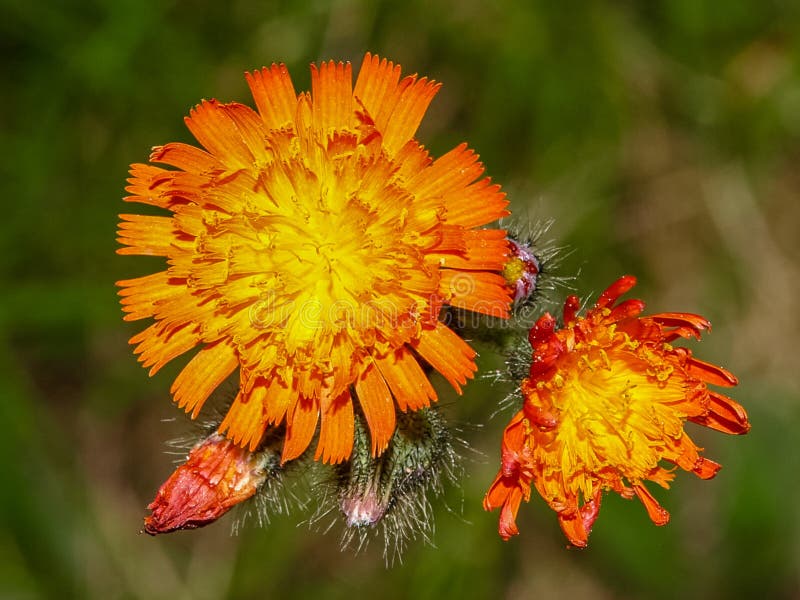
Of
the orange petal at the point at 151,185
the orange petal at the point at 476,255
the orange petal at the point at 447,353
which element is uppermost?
the orange petal at the point at 151,185

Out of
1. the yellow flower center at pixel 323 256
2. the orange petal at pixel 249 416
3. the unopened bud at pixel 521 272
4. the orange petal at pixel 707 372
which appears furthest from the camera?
the unopened bud at pixel 521 272

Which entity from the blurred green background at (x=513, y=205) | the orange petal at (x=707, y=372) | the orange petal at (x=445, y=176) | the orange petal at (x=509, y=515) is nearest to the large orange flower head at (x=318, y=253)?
the orange petal at (x=445, y=176)

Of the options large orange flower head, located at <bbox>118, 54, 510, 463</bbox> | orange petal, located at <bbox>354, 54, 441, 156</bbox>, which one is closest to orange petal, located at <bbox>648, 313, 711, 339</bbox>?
large orange flower head, located at <bbox>118, 54, 510, 463</bbox>

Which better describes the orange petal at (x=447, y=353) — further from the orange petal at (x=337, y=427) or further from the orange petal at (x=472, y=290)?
the orange petal at (x=337, y=427)

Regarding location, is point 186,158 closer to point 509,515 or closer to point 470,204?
point 470,204

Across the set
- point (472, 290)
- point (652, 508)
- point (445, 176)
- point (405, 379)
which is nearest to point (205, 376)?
point (405, 379)

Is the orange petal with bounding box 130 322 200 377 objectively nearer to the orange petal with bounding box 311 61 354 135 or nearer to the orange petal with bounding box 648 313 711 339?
the orange petal with bounding box 311 61 354 135

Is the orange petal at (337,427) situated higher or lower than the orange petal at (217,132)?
lower

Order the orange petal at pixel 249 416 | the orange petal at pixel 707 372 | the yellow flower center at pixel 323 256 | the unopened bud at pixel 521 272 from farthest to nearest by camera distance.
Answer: the unopened bud at pixel 521 272, the orange petal at pixel 707 372, the orange petal at pixel 249 416, the yellow flower center at pixel 323 256
